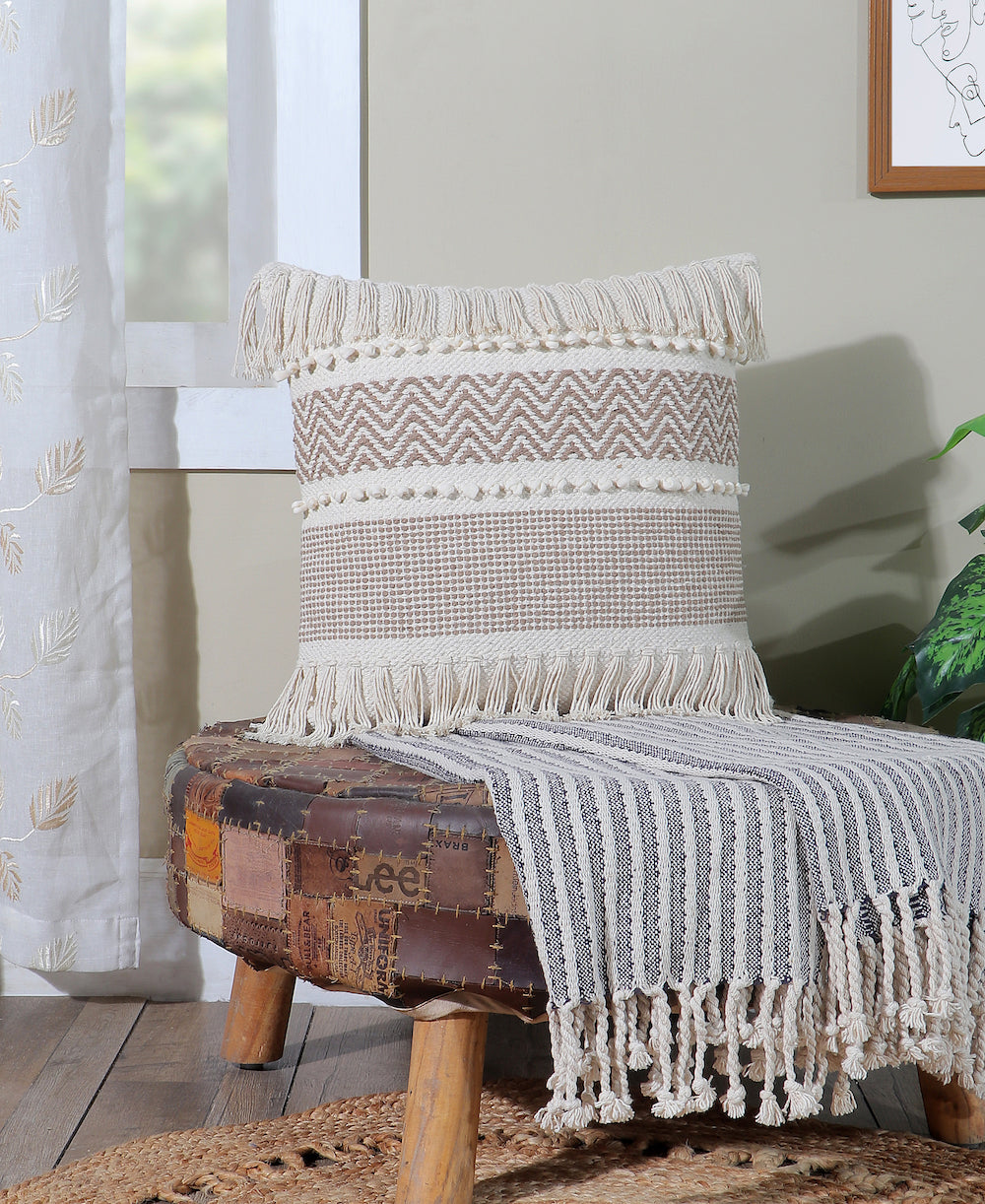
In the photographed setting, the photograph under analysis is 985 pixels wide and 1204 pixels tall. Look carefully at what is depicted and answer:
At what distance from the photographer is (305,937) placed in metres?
0.76

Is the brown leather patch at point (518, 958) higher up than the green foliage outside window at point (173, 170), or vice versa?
the green foliage outside window at point (173, 170)

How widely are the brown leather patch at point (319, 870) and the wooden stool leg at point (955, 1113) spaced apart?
53 cm

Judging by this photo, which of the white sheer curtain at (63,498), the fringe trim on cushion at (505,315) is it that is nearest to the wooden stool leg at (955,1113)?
the fringe trim on cushion at (505,315)

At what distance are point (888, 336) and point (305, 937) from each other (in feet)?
3.38

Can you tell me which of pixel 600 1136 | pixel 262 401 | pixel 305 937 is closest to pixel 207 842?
pixel 305 937

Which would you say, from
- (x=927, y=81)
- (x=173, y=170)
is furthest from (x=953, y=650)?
(x=173, y=170)

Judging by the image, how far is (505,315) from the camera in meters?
1.02

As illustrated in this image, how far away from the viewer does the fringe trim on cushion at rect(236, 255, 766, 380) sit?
3.32ft

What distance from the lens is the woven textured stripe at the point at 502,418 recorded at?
39.3 inches

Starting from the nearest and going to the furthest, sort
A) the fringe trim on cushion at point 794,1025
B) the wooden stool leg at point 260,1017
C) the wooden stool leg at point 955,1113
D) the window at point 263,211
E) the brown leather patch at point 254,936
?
1. the fringe trim on cushion at point 794,1025
2. the brown leather patch at point 254,936
3. the wooden stool leg at point 955,1113
4. the wooden stool leg at point 260,1017
5. the window at point 263,211

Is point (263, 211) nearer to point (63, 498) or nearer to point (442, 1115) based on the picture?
point (63, 498)

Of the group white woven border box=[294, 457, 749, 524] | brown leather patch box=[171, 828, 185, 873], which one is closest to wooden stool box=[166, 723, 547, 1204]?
brown leather patch box=[171, 828, 185, 873]

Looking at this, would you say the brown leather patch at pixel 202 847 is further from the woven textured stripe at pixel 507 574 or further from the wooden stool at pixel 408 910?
the woven textured stripe at pixel 507 574

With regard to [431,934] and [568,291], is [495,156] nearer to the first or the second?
[568,291]
